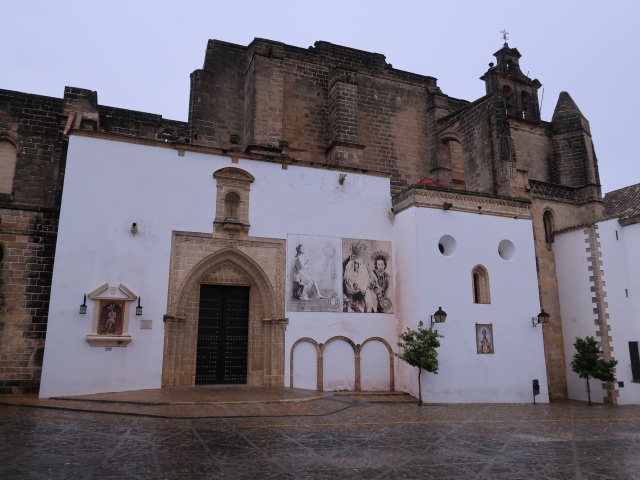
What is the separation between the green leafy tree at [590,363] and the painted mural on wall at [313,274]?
27.3 feet

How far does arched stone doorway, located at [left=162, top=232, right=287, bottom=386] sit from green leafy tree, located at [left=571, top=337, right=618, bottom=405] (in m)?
9.91

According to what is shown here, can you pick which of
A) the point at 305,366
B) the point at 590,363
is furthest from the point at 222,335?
the point at 590,363

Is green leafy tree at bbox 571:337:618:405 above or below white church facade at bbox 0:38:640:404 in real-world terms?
below

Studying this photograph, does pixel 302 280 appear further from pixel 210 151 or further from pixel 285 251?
pixel 210 151

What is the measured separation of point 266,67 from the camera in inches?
750

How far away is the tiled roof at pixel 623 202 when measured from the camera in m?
18.1

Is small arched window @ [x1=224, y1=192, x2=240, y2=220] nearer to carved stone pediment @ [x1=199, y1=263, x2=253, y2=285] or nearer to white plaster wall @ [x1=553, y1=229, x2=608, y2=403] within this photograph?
carved stone pediment @ [x1=199, y1=263, x2=253, y2=285]

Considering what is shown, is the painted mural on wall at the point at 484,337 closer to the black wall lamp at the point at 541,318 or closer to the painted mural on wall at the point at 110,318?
the black wall lamp at the point at 541,318

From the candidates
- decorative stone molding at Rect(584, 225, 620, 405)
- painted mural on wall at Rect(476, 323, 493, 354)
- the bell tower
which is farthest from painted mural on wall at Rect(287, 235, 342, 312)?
the bell tower

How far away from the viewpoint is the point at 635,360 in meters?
16.8

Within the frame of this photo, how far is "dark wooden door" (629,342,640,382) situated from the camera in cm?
1678

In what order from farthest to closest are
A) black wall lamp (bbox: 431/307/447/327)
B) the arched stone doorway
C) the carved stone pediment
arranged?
the carved stone pediment < black wall lamp (bbox: 431/307/447/327) < the arched stone doorway

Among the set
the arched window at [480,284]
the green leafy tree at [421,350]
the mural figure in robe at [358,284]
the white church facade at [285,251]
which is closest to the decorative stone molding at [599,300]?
the white church facade at [285,251]

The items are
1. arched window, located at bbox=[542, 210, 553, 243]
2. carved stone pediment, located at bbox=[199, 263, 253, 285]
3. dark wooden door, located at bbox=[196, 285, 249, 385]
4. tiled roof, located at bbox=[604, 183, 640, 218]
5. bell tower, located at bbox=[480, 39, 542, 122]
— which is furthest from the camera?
bell tower, located at bbox=[480, 39, 542, 122]
